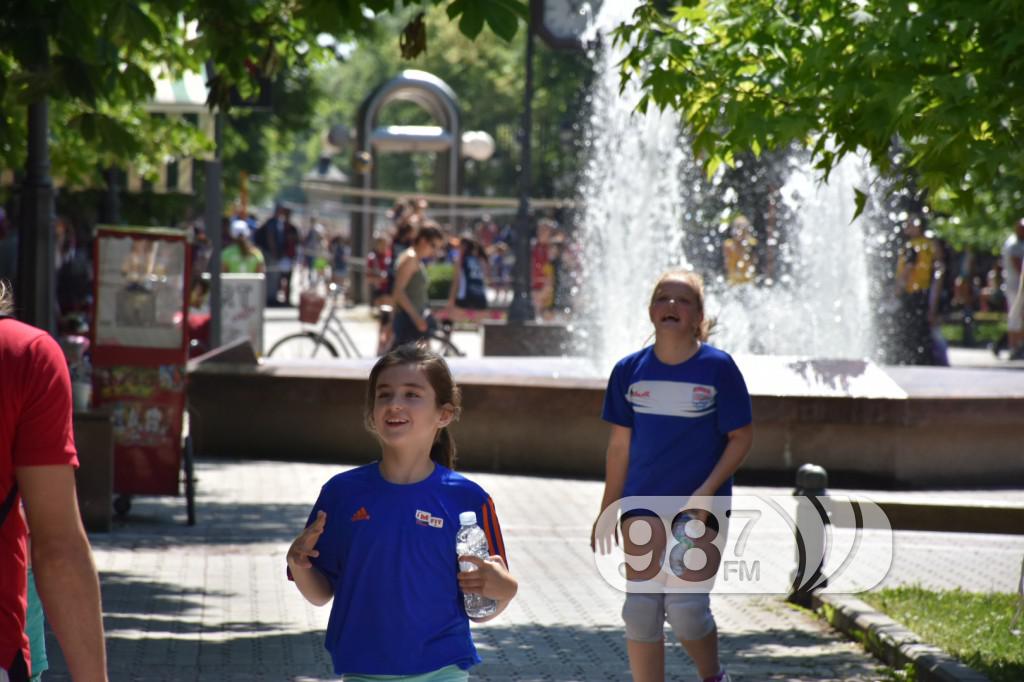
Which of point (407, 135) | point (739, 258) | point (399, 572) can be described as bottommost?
point (399, 572)

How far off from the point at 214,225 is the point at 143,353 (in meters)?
6.91

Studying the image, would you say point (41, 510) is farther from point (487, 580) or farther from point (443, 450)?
point (443, 450)

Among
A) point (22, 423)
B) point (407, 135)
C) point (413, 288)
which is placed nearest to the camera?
point (22, 423)

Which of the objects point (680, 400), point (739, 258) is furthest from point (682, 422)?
point (739, 258)

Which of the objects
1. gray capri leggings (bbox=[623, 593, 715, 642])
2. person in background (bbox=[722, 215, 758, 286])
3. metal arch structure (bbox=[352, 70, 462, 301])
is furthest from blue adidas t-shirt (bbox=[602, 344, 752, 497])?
metal arch structure (bbox=[352, 70, 462, 301])

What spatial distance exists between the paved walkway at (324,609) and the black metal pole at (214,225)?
533 centimetres

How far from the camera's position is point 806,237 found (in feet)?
73.5

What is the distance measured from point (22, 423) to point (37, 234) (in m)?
8.04

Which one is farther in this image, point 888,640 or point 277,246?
point 277,246

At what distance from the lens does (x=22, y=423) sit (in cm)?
307


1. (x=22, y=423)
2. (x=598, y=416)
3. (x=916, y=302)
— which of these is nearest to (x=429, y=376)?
(x=22, y=423)

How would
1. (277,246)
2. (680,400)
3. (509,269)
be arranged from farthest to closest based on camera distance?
1. (509,269)
2. (277,246)
3. (680,400)

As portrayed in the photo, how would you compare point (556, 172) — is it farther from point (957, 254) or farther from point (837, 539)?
→ point (837, 539)

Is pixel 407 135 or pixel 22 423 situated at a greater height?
pixel 407 135
